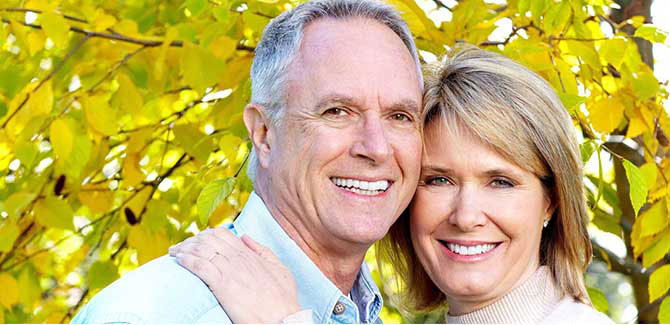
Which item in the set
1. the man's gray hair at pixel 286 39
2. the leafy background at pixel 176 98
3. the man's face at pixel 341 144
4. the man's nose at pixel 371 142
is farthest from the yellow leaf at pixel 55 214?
the man's nose at pixel 371 142

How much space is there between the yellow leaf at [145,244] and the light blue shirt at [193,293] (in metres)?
0.85

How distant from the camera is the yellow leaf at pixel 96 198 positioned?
3.65 m

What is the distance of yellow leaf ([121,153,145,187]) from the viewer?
11.2 feet

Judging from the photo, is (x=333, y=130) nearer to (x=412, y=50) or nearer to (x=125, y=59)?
(x=412, y=50)

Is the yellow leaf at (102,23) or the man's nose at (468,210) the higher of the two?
the yellow leaf at (102,23)

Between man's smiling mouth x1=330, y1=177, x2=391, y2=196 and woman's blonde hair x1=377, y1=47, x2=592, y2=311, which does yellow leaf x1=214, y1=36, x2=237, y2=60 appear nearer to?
woman's blonde hair x1=377, y1=47, x2=592, y2=311

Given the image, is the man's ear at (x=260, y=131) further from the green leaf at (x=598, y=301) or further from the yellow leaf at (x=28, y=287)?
the yellow leaf at (x=28, y=287)

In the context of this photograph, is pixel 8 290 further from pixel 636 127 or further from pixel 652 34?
pixel 652 34

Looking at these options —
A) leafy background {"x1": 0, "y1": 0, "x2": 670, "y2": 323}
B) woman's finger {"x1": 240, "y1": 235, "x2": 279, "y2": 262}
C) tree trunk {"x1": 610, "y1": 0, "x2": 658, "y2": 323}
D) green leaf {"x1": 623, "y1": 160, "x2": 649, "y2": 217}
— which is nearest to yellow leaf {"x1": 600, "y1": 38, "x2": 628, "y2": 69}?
leafy background {"x1": 0, "y1": 0, "x2": 670, "y2": 323}

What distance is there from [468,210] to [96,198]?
5.60 ft

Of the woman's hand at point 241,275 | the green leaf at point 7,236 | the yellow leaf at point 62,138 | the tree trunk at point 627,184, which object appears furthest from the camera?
the tree trunk at point 627,184

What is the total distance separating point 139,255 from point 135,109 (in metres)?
0.51

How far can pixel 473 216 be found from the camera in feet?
8.33

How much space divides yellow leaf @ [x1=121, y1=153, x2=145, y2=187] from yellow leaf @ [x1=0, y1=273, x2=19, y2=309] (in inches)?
22.9
